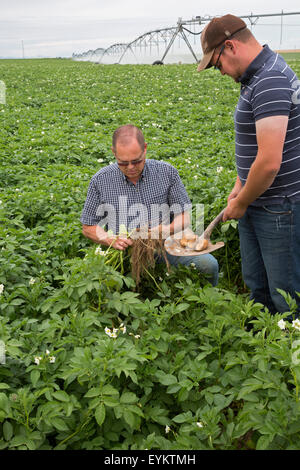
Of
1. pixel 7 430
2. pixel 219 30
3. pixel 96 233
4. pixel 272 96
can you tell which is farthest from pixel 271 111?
pixel 7 430

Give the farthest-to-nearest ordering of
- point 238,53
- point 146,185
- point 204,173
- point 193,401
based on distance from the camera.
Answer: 1. point 204,173
2. point 146,185
3. point 238,53
4. point 193,401

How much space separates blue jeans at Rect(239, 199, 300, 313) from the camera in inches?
99.8

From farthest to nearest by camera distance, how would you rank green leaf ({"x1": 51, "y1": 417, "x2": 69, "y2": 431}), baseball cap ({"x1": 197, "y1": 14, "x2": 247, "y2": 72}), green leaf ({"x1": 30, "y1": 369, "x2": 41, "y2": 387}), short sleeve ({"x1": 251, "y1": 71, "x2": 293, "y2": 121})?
baseball cap ({"x1": 197, "y1": 14, "x2": 247, "y2": 72}) < short sleeve ({"x1": 251, "y1": 71, "x2": 293, "y2": 121}) < green leaf ({"x1": 30, "y1": 369, "x2": 41, "y2": 387}) < green leaf ({"x1": 51, "y1": 417, "x2": 69, "y2": 431})

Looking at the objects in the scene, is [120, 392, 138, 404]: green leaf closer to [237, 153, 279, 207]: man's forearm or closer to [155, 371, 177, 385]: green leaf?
[155, 371, 177, 385]: green leaf

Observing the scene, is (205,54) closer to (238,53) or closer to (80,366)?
(238,53)

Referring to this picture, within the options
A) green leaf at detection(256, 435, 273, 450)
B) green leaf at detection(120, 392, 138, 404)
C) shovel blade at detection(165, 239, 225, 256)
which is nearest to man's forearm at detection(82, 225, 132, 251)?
shovel blade at detection(165, 239, 225, 256)

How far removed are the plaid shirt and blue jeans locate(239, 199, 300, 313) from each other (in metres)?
0.60

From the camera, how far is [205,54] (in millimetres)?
2436

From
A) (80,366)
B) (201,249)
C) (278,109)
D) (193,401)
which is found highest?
(278,109)

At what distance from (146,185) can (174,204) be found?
0.25m

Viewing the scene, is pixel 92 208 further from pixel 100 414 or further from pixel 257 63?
pixel 100 414

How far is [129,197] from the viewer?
3215mm

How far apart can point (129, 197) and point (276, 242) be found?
1.10 m
